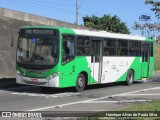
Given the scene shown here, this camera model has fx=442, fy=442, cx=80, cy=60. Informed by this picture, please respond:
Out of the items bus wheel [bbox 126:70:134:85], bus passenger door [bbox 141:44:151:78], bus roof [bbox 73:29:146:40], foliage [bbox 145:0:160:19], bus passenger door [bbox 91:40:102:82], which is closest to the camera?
foliage [bbox 145:0:160:19]

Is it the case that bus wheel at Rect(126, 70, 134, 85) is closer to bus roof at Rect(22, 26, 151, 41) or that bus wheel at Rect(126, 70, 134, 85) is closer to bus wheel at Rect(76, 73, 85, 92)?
bus roof at Rect(22, 26, 151, 41)

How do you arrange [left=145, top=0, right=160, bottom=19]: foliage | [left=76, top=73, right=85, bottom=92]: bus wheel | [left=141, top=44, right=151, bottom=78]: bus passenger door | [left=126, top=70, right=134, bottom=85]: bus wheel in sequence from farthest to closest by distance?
[left=141, top=44, right=151, bottom=78]: bus passenger door, [left=126, top=70, right=134, bottom=85]: bus wheel, [left=76, top=73, right=85, bottom=92]: bus wheel, [left=145, top=0, right=160, bottom=19]: foliage

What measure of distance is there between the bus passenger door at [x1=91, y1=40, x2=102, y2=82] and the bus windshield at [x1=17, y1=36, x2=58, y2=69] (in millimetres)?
2877

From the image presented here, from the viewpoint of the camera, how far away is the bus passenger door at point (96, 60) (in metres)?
20.4

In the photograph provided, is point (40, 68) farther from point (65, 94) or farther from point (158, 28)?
point (158, 28)

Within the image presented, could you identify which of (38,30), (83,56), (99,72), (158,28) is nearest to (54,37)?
(38,30)

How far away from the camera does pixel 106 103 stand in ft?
50.6

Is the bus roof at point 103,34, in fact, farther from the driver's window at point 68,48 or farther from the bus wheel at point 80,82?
the bus wheel at point 80,82

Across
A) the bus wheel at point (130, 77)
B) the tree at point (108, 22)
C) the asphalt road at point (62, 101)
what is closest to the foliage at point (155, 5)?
the asphalt road at point (62, 101)

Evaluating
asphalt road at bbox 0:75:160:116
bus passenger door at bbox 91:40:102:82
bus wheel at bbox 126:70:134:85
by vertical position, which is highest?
bus passenger door at bbox 91:40:102:82

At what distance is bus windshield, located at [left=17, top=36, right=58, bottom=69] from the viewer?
18016 millimetres

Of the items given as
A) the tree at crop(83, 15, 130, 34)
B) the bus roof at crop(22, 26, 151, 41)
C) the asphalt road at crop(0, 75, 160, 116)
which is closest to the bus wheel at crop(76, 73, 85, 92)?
the asphalt road at crop(0, 75, 160, 116)

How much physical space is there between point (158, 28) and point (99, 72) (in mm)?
7629

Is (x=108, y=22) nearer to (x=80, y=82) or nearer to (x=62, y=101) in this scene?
(x=80, y=82)
